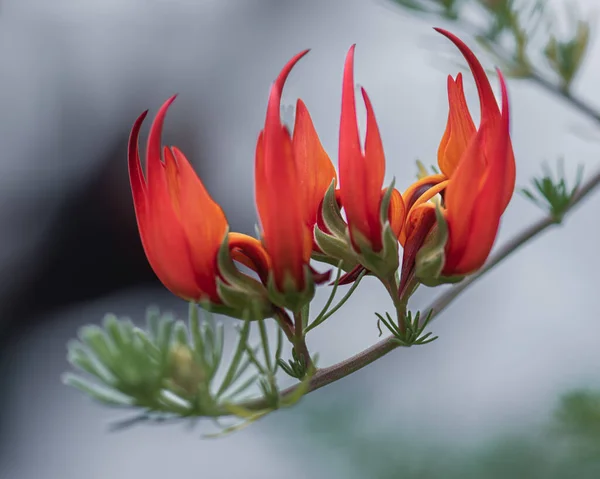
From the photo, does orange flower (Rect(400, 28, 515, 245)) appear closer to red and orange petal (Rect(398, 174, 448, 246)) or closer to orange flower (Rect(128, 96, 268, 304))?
red and orange petal (Rect(398, 174, 448, 246))

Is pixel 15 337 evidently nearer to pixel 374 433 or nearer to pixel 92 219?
pixel 92 219

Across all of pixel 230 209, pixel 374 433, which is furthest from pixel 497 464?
pixel 230 209

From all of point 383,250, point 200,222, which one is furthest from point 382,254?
point 200,222

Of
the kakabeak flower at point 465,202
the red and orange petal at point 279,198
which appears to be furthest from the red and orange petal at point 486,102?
the red and orange petal at point 279,198

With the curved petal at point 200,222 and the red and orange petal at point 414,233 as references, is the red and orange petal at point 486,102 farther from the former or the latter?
the curved petal at point 200,222

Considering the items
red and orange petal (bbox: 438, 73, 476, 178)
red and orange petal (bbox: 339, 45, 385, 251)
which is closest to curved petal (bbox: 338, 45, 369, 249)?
red and orange petal (bbox: 339, 45, 385, 251)

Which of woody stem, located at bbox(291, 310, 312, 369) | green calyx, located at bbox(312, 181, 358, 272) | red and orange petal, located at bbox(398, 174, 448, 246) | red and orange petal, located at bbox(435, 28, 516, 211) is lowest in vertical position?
woody stem, located at bbox(291, 310, 312, 369)
